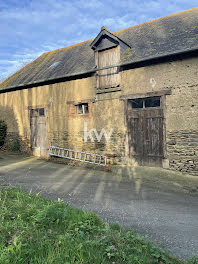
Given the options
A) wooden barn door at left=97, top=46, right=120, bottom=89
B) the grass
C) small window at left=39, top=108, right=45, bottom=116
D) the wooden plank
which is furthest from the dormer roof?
the grass

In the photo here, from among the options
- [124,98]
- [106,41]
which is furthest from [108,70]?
[124,98]

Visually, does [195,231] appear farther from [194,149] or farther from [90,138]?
[90,138]

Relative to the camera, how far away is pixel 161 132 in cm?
738

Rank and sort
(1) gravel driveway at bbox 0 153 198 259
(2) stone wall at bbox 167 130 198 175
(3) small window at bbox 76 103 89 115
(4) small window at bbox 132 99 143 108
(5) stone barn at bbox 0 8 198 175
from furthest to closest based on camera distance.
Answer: (3) small window at bbox 76 103 89 115, (4) small window at bbox 132 99 143 108, (5) stone barn at bbox 0 8 198 175, (2) stone wall at bbox 167 130 198 175, (1) gravel driveway at bbox 0 153 198 259

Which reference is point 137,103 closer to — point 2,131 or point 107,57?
point 107,57

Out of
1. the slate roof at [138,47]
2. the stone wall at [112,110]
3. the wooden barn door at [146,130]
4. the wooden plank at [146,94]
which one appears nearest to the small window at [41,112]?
the stone wall at [112,110]

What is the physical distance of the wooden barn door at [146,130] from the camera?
24.4ft

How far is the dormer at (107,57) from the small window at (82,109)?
104cm

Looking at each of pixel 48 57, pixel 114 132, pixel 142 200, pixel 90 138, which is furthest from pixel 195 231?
pixel 48 57

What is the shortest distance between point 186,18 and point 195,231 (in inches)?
359

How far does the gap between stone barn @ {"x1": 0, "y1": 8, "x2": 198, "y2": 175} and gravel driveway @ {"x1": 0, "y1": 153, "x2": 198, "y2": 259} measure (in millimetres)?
1852

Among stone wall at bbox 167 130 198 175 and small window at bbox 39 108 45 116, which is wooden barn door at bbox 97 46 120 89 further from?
small window at bbox 39 108 45 116

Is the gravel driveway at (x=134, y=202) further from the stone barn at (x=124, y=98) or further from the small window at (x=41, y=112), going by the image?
the small window at (x=41, y=112)

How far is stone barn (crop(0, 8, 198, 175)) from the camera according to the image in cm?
693
